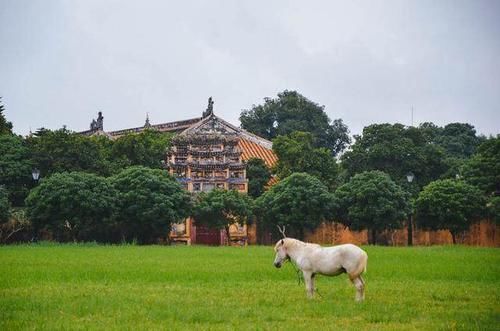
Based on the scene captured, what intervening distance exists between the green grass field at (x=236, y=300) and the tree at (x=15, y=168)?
1061 inches

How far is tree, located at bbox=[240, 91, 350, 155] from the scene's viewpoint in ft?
254

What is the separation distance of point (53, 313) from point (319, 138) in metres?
67.9

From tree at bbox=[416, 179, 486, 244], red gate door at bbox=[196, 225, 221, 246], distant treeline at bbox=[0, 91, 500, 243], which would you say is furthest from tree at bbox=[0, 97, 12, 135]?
tree at bbox=[416, 179, 486, 244]

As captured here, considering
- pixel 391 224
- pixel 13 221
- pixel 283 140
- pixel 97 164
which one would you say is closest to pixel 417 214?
pixel 391 224

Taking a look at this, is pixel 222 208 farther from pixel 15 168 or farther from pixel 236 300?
pixel 236 300

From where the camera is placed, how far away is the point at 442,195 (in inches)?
1793

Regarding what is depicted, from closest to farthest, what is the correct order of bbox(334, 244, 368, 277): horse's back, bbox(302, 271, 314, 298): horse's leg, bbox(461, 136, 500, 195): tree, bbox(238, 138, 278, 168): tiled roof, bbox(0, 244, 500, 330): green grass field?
bbox(0, 244, 500, 330): green grass field < bbox(334, 244, 368, 277): horse's back < bbox(302, 271, 314, 298): horse's leg < bbox(461, 136, 500, 195): tree < bbox(238, 138, 278, 168): tiled roof

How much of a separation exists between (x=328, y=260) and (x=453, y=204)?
1321 inches

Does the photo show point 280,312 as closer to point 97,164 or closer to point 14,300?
point 14,300

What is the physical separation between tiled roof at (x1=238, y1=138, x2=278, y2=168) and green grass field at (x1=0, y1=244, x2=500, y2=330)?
42.7 m

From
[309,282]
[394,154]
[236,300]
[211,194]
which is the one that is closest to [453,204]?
[394,154]

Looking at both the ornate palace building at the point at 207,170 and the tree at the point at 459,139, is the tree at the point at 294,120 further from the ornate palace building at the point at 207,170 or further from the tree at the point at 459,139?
the ornate palace building at the point at 207,170

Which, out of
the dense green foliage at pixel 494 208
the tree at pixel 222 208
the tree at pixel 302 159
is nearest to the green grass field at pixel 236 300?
the dense green foliage at pixel 494 208

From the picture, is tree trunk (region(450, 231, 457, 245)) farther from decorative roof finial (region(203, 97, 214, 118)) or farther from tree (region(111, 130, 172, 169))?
decorative roof finial (region(203, 97, 214, 118))
